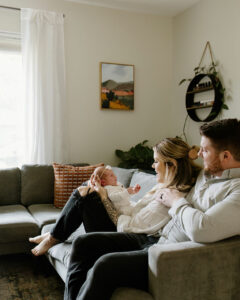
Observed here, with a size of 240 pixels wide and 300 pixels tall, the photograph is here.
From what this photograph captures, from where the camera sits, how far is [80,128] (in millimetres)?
4137

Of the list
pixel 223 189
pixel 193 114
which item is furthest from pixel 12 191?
pixel 223 189

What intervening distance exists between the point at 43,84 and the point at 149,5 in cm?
149

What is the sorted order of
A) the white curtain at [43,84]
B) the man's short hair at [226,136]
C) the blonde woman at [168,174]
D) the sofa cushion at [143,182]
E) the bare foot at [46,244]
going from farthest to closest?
the white curtain at [43,84]
the sofa cushion at [143,182]
the bare foot at [46,244]
the blonde woman at [168,174]
the man's short hair at [226,136]

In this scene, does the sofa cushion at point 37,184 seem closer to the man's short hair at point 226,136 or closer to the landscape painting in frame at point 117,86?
the landscape painting in frame at point 117,86

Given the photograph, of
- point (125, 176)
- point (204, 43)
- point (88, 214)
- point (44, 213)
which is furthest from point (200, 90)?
point (88, 214)

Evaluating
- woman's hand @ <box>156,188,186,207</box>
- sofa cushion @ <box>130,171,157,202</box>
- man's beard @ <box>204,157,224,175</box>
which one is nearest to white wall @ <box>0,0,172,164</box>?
sofa cushion @ <box>130,171,157,202</box>

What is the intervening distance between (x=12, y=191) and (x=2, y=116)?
0.90 m

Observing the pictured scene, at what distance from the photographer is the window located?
3900 mm

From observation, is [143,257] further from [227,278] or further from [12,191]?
[12,191]

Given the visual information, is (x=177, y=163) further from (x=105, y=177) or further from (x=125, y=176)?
(x=125, y=176)

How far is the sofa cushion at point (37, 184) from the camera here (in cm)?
350

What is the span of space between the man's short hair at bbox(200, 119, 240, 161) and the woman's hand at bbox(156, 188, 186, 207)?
30cm

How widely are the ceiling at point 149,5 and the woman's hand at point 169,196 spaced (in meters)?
2.83

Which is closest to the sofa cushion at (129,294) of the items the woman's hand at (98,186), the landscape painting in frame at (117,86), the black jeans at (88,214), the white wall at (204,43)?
the black jeans at (88,214)
